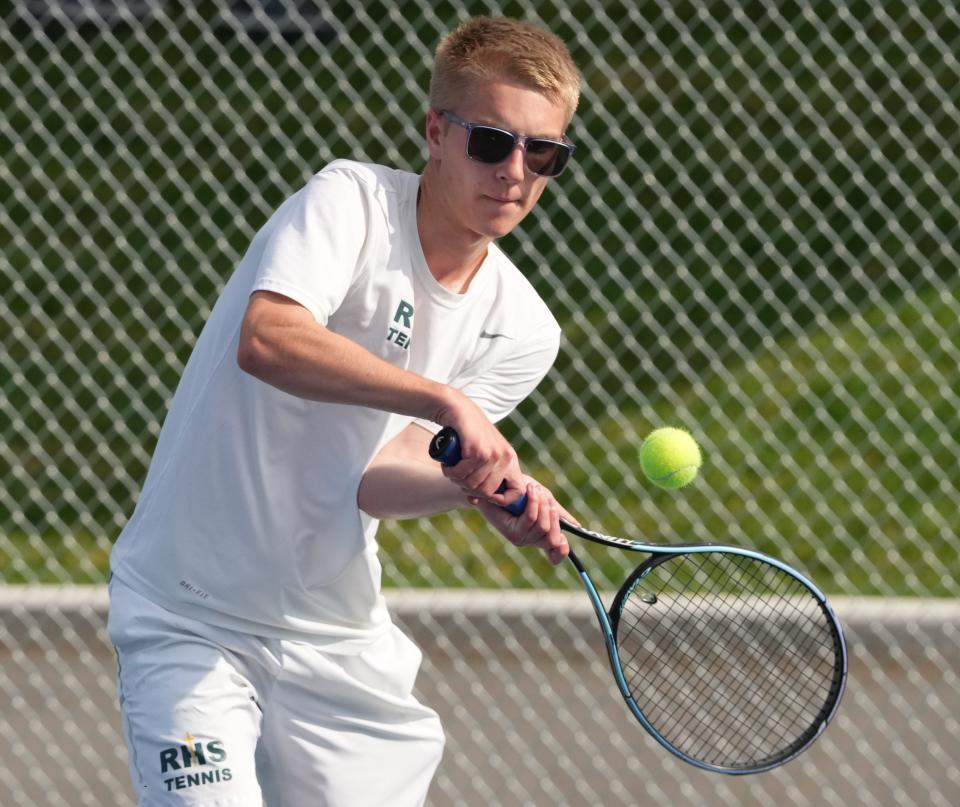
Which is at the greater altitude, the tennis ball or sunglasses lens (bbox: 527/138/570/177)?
sunglasses lens (bbox: 527/138/570/177)

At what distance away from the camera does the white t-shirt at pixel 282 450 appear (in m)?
2.91

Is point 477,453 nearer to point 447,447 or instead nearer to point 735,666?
point 447,447

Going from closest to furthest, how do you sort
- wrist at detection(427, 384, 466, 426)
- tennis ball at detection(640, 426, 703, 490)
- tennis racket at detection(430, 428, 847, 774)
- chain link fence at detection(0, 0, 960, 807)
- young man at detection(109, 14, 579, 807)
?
wrist at detection(427, 384, 466, 426) < young man at detection(109, 14, 579, 807) < tennis ball at detection(640, 426, 703, 490) < tennis racket at detection(430, 428, 847, 774) < chain link fence at detection(0, 0, 960, 807)

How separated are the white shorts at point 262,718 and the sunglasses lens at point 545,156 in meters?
0.95

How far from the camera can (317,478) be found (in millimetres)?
2986

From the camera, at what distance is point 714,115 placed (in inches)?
246

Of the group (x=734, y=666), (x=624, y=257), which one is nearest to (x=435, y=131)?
(x=734, y=666)

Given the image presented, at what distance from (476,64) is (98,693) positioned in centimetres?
258

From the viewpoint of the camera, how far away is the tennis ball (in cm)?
323

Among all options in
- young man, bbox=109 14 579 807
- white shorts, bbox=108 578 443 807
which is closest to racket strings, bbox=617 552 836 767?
white shorts, bbox=108 578 443 807

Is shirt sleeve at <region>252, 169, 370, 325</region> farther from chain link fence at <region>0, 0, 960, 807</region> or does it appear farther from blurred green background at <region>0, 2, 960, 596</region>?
blurred green background at <region>0, 2, 960, 596</region>

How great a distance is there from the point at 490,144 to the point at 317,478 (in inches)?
25.6

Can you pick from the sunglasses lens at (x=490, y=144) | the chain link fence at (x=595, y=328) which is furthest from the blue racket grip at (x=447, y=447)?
the chain link fence at (x=595, y=328)

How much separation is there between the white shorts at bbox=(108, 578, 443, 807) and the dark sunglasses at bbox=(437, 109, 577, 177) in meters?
0.93
